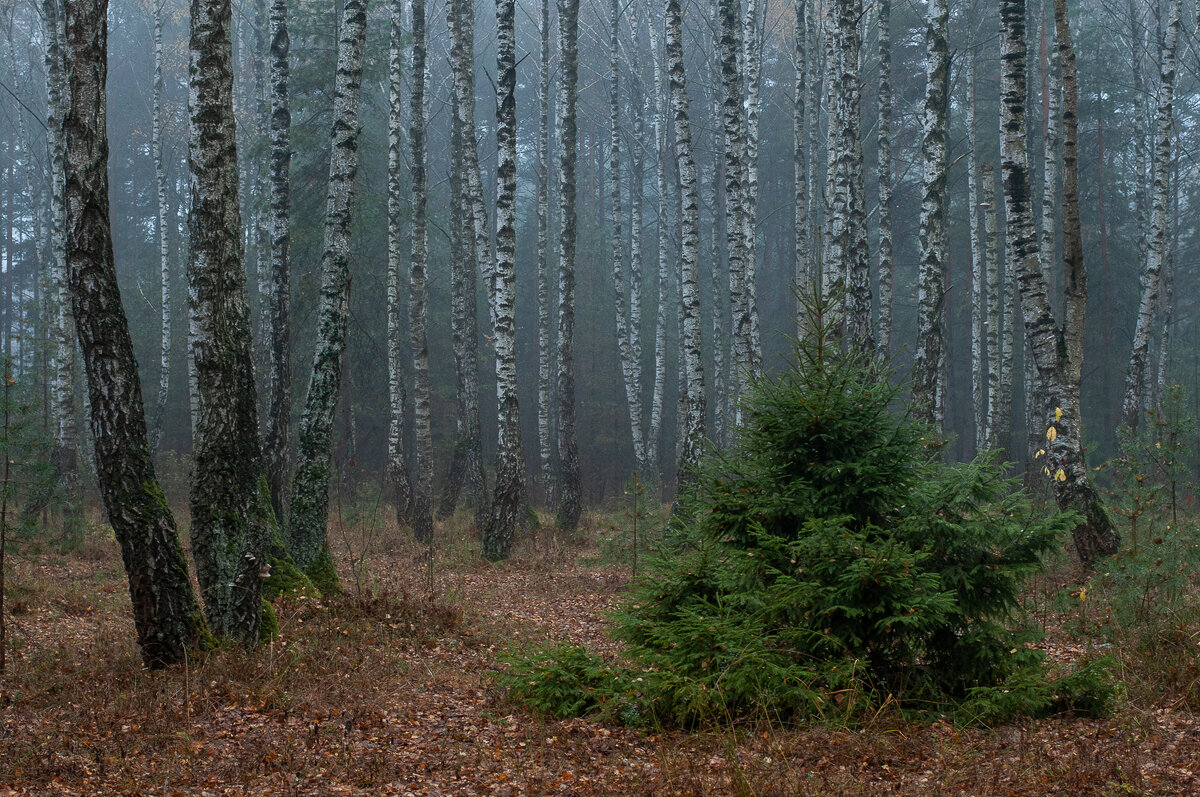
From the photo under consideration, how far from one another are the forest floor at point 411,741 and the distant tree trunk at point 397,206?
8101 mm

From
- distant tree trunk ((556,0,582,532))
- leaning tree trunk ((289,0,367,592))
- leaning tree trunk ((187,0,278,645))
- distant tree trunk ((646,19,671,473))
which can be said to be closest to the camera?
leaning tree trunk ((187,0,278,645))

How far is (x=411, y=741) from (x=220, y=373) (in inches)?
122

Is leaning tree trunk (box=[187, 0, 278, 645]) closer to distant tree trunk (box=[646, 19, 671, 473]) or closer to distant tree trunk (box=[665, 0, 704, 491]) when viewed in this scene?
distant tree trunk (box=[665, 0, 704, 491])

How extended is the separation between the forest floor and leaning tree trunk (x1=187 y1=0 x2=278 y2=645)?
1.89ft

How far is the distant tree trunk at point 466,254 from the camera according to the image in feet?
46.7

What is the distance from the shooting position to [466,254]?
17.9 meters

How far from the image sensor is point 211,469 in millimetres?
6227

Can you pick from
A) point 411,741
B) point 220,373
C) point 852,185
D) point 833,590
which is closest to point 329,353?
point 220,373

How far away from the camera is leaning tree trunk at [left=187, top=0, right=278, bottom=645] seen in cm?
622

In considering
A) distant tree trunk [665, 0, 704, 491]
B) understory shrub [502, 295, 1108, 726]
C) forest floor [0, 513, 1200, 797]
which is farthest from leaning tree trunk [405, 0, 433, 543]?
understory shrub [502, 295, 1108, 726]

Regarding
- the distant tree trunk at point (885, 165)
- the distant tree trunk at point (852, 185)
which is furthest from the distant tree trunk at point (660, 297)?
the distant tree trunk at point (852, 185)

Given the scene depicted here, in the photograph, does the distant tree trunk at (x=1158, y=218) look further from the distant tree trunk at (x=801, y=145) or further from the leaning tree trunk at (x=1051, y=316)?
the leaning tree trunk at (x=1051, y=316)

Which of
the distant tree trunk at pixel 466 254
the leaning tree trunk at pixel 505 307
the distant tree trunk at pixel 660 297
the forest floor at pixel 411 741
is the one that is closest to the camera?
the forest floor at pixel 411 741

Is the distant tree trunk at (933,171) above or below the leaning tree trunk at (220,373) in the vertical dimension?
above
